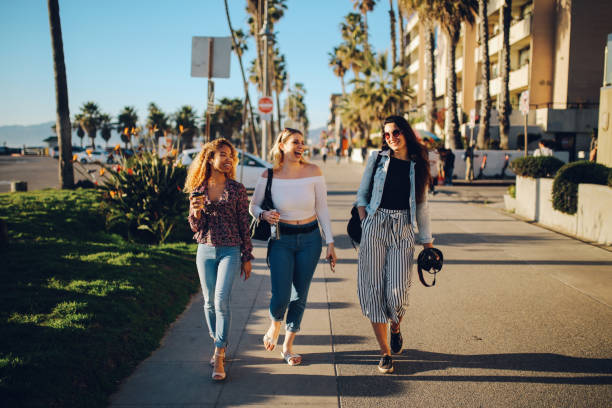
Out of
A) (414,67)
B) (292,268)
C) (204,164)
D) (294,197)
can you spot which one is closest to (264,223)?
(294,197)

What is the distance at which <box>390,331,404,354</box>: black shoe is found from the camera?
14.3ft

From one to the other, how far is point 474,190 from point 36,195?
1560 centimetres

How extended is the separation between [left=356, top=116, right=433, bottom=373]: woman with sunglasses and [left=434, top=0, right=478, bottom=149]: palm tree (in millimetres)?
24206

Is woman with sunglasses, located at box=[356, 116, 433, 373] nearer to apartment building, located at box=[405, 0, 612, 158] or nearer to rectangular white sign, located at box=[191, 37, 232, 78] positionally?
rectangular white sign, located at box=[191, 37, 232, 78]

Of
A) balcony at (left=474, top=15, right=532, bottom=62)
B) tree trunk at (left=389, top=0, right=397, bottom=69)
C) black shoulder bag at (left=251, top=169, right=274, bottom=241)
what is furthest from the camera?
tree trunk at (left=389, top=0, right=397, bottom=69)

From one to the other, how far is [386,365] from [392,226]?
3.63ft

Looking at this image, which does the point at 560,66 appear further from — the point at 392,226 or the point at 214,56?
the point at 392,226

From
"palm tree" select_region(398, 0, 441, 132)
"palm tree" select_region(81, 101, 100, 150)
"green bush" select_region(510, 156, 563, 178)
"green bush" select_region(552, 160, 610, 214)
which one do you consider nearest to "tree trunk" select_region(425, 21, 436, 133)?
"palm tree" select_region(398, 0, 441, 132)

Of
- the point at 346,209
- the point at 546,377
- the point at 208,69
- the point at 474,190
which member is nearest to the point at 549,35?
the point at 474,190

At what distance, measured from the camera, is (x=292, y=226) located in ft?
13.6

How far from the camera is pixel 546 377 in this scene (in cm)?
389

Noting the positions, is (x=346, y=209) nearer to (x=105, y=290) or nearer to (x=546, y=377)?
(x=105, y=290)

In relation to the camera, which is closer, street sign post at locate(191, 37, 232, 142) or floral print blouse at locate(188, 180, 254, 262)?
floral print blouse at locate(188, 180, 254, 262)

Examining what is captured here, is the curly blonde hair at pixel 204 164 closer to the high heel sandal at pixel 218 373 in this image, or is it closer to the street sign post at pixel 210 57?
the high heel sandal at pixel 218 373
